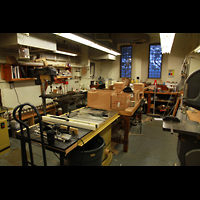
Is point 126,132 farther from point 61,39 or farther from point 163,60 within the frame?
point 163,60

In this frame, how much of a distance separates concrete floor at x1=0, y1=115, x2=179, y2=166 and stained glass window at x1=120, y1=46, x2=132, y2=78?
→ 400cm

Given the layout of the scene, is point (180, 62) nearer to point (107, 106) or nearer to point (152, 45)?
point (152, 45)

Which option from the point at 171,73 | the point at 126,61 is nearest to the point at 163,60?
the point at 171,73

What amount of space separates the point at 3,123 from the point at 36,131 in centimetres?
146

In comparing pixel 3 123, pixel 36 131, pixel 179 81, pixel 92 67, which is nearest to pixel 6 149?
pixel 3 123

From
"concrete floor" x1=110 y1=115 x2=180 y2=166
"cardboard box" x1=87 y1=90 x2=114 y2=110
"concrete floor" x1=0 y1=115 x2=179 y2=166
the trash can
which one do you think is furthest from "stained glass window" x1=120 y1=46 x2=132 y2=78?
the trash can

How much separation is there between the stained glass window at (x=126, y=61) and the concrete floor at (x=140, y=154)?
4002 mm

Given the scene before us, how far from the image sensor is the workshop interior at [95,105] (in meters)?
1.36

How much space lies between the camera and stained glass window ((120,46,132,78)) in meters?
6.68

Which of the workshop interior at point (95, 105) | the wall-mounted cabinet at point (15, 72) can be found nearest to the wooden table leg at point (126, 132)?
the workshop interior at point (95, 105)

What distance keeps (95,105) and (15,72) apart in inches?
76.5

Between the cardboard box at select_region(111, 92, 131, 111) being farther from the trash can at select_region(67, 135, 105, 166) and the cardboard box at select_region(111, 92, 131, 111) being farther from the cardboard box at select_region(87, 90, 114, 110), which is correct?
the trash can at select_region(67, 135, 105, 166)

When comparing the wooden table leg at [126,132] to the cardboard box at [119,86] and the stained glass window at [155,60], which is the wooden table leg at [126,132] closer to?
the cardboard box at [119,86]

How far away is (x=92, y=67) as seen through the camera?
652 centimetres
